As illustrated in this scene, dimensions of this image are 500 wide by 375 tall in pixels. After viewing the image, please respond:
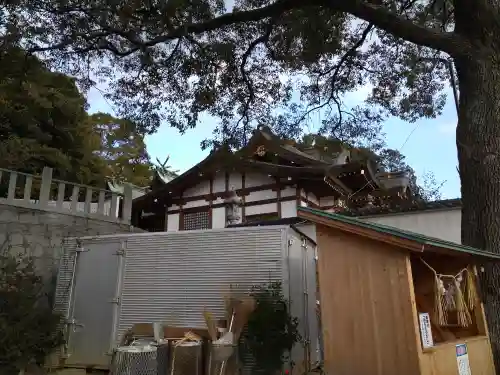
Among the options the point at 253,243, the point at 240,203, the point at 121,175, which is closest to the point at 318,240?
the point at 253,243

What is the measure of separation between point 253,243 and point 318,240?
5.25 feet

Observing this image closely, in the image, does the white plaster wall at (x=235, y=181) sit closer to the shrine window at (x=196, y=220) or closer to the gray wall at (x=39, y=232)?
the shrine window at (x=196, y=220)

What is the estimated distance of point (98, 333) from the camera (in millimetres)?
6645

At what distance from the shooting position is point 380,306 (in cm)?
437

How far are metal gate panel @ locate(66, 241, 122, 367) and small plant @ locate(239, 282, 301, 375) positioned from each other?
2353 mm

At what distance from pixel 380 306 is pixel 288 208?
10236 millimetres

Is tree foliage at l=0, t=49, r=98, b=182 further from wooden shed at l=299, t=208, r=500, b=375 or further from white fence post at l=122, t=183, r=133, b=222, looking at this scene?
wooden shed at l=299, t=208, r=500, b=375

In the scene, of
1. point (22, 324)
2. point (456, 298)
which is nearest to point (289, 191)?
point (456, 298)

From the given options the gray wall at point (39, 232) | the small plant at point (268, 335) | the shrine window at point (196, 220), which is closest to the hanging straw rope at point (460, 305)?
the small plant at point (268, 335)

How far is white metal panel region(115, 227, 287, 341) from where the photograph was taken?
6148 mm

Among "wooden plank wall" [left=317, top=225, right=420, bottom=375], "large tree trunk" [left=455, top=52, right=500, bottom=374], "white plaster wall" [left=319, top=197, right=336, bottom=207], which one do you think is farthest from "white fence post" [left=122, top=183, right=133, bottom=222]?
"white plaster wall" [left=319, top=197, right=336, bottom=207]

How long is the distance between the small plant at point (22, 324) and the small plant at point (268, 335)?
10.2ft

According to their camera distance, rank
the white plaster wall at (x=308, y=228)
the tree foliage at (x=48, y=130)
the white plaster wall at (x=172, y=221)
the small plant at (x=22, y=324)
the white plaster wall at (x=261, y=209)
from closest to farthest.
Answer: the small plant at (x=22, y=324), the white plaster wall at (x=308, y=228), the tree foliage at (x=48, y=130), the white plaster wall at (x=261, y=209), the white plaster wall at (x=172, y=221)

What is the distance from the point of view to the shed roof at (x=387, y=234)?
413cm
